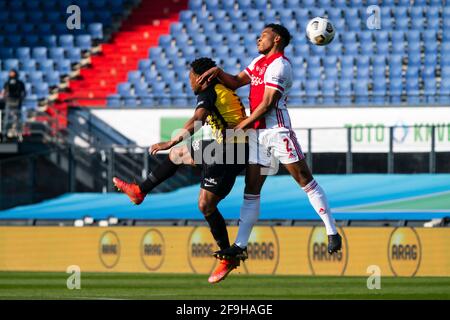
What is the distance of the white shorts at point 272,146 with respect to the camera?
12352 millimetres

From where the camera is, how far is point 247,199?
12711 mm

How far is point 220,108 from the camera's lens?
12.7 m

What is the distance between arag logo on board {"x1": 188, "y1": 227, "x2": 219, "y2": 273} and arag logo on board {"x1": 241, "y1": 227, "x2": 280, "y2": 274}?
0.60 metres

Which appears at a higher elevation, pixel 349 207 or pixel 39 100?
pixel 39 100

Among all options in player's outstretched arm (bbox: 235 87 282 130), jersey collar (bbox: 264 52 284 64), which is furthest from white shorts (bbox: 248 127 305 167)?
jersey collar (bbox: 264 52 284 64)

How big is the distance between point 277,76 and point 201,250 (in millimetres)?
7847

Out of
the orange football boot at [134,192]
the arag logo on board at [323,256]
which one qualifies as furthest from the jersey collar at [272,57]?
the arag logo on board at [323,256]

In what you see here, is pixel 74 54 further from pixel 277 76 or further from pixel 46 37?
pixel 277 76

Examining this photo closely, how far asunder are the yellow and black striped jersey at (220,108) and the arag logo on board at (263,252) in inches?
262

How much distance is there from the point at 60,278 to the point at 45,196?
637cm

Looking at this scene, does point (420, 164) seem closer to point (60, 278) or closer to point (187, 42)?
point (60, 278)

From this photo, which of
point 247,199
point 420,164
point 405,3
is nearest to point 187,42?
point 405,3

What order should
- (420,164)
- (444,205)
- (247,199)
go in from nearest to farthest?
(247,199) < (444,205) < (420,164)

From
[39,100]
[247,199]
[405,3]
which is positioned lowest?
[247,199]
